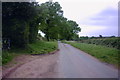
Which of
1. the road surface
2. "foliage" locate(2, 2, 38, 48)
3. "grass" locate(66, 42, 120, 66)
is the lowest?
the road surface

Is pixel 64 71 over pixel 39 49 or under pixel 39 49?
under

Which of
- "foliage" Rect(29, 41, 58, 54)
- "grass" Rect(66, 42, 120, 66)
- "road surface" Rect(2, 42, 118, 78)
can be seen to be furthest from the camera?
"foliage" Rect(29, 41, 58, 54)

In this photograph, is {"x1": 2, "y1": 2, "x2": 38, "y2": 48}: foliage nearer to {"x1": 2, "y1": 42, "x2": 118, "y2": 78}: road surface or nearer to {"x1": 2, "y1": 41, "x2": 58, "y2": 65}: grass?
{"x1": 2, "y1": 41, "x2": 58, "y2": 65}: grass

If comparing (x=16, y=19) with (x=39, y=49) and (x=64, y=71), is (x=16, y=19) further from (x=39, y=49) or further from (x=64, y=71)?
(x=64, y=71)

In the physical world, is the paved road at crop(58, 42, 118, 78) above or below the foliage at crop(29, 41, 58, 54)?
below

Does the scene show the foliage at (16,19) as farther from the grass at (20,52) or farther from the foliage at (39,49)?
the foliage at (39,49)

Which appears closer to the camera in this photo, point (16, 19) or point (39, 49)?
point (16, 19)

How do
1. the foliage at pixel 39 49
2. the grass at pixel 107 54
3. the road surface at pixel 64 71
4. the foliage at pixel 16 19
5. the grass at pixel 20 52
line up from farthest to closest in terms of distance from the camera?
the foliage at pixel 39 49
the foliage at pixel 16 19
the grass at pixel 107 54
the grass at pixel 20 52
the road surface at pixel 64 71

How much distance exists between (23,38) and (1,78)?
8785 mm

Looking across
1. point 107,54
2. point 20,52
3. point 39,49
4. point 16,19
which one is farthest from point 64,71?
point 39,49

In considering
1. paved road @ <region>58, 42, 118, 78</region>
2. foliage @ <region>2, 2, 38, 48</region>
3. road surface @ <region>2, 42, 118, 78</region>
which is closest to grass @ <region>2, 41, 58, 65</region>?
foliage @ <region>2, 2, 38, 48</region>

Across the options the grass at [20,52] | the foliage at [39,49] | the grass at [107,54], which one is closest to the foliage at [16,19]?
the grass at [20,52]

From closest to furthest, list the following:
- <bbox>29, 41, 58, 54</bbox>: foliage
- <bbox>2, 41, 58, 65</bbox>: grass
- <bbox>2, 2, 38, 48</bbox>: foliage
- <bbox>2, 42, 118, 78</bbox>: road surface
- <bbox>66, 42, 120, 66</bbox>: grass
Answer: <bbox>2, 42, 118, 78</bbox>: road surface < <bbox>2, 41, 58, 65</bbox>: grass < <bbox>66, 42, 120, 66</bbox>: grass < <bbox>2, 2, 38, 48</bbox>: foliage < <bbox>29, 41, 58, 54</bbox>: foliage

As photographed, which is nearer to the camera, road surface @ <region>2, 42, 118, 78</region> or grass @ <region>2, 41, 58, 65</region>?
road surface @ <region>2, 42, 118, 78</region>
